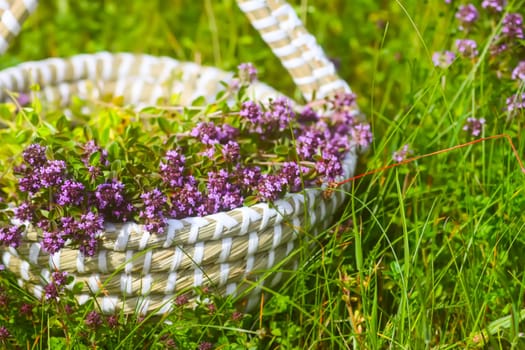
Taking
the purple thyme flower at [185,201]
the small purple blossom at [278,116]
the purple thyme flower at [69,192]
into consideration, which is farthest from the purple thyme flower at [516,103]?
the purple thyme flower at [69,192]

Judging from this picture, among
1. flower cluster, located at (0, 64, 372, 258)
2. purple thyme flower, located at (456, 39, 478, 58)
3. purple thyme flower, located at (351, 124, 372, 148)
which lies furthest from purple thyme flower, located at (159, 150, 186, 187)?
purple thyme flower, located at (456, 39, 478, 58)

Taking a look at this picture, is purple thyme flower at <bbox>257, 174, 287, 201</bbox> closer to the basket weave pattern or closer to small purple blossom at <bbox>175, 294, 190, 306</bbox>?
the basket weave pattern

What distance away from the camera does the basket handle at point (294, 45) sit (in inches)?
71.1

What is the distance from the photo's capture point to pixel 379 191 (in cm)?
167

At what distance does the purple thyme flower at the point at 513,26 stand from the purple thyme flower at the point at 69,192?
3.74 ft

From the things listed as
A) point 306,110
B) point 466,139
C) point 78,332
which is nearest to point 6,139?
point 78,332

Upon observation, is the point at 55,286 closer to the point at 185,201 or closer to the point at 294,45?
the point at 185,201

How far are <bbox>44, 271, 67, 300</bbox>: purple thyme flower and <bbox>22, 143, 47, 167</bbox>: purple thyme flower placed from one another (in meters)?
0.22

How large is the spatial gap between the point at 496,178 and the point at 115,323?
3.23ft

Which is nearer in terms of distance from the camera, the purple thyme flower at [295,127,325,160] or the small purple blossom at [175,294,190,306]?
the small purple blossom at [175,294,190,306]

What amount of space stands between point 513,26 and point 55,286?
128cm

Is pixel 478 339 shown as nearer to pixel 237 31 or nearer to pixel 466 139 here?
pixel 466 139

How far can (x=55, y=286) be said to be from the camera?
1379mm

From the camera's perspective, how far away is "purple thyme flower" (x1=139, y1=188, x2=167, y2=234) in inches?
53.4
